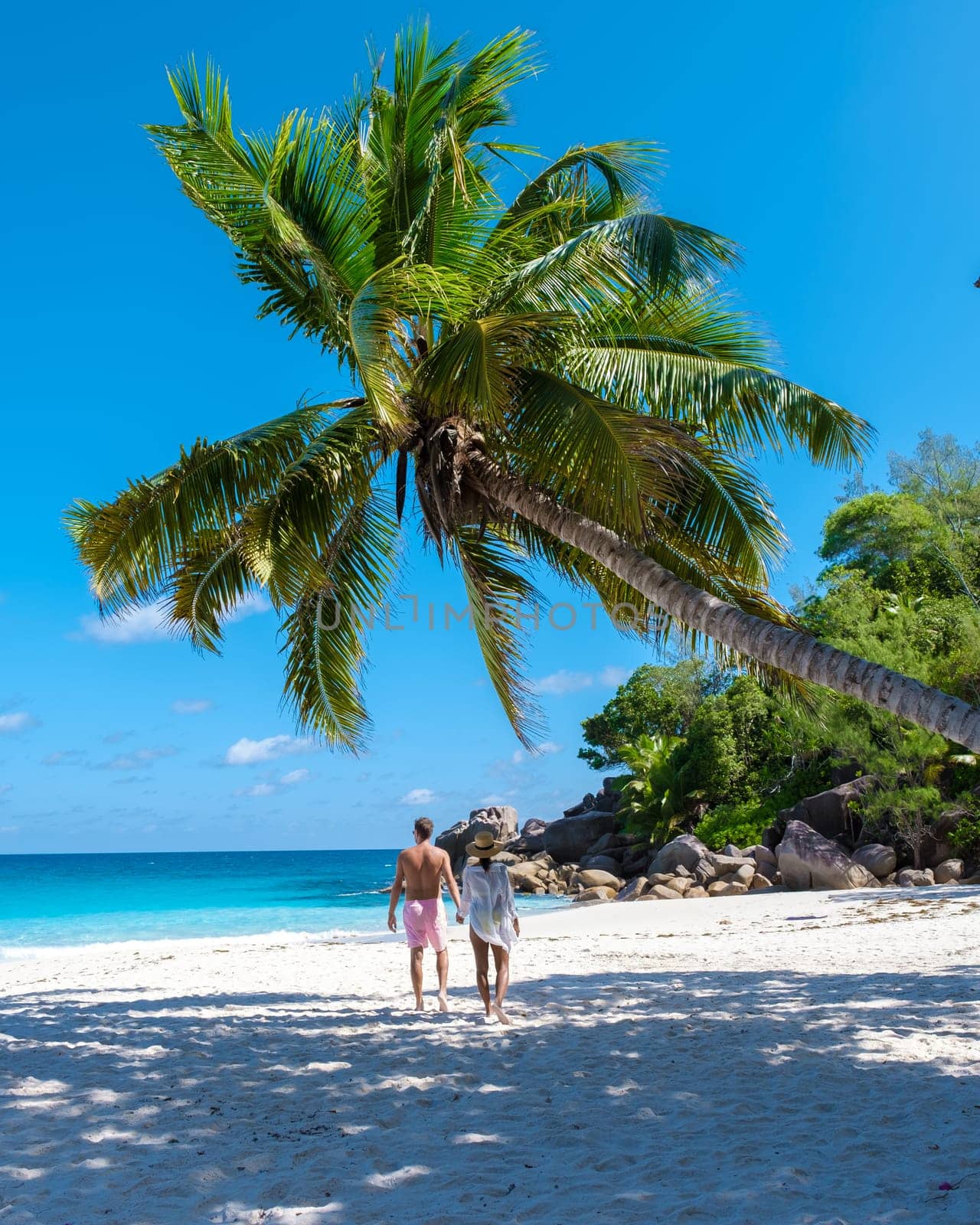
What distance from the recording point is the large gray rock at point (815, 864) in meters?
18.5

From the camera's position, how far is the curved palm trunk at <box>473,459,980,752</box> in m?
4.96

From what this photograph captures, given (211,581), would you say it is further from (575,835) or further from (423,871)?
(575,835)

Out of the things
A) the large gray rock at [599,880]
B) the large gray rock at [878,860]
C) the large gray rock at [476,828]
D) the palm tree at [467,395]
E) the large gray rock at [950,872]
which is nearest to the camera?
the palm tree at [467,395]

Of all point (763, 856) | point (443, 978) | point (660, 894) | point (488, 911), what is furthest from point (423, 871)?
point (763, 856)

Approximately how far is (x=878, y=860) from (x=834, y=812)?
379 cm

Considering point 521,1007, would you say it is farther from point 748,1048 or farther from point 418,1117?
point 418,1117

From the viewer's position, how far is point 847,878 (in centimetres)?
1850

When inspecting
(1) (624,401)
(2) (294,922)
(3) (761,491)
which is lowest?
(2) (294,922)

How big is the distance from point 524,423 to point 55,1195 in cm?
548

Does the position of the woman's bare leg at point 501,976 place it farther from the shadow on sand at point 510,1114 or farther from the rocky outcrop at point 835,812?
the rocky outcrop at point 835,812

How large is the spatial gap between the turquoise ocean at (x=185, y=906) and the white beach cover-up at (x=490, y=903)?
11790mm

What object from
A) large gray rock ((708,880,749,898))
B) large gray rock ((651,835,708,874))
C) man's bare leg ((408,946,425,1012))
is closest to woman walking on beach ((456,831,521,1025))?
man's bare leg ((408,946,425,1012))

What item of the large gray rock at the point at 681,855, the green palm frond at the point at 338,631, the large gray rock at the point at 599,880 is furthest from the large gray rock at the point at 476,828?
the green palm frond at the point at 338,631

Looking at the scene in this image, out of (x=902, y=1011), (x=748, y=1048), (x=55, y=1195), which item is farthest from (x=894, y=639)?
(x=55, y=1195)
